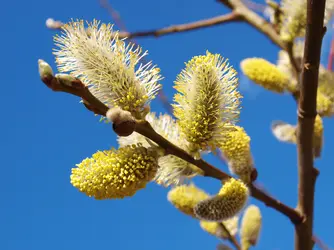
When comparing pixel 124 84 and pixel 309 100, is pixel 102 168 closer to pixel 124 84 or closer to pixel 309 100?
pixel 124 84

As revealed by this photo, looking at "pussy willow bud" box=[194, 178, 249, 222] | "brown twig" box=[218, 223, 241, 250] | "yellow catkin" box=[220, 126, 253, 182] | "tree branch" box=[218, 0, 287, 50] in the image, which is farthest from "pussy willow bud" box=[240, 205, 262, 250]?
"tree branch" box=[218, 0, 287, 50]

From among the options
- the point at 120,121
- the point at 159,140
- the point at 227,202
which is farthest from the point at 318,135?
the point at 120,121

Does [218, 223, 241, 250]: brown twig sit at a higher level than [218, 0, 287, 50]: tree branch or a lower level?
lower

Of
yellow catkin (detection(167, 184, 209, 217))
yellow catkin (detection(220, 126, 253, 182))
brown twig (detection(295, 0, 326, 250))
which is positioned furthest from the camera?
yellow catkin (detection(167, 184, 209, 217))

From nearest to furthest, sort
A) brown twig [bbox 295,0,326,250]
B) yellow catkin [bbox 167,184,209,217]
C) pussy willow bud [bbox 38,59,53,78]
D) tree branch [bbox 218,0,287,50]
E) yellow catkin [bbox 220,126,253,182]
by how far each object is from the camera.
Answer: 1. pussy willow bud [bbox 38,59,53,78]
2. brown twig [bbox 295,0,326,250]
3. yellow catkin [bbox 220,126,253,182]
4. yellow catkin [bbox 167,184,209,217]
5. tree branch [bbox 218,0,287,50]

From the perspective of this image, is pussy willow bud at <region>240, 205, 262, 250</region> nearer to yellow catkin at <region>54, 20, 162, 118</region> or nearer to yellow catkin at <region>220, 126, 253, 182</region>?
yellow catkin at <region>220, 126, 253, 182</region>

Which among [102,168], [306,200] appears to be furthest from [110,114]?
[306,200]

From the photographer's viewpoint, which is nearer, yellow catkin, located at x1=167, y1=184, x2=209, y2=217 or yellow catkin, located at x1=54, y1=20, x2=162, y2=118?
yellow catkin, located at x1=54, y1=20, x2=162, y2=118
